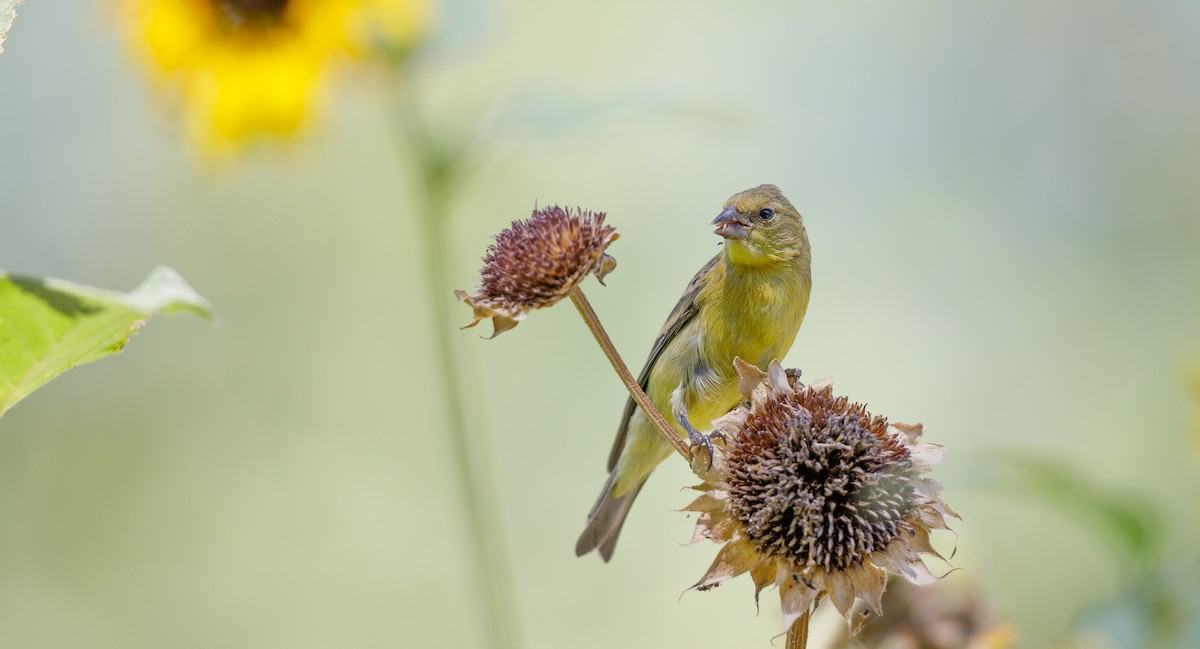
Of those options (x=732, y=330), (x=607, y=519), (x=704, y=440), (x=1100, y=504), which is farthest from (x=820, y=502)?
(x=1100, y=504)

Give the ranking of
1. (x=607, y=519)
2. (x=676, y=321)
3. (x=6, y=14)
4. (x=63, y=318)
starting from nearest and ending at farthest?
(x=63, y=318), (x=6, y=14), (x=676, y=321), (x=607, y=519)

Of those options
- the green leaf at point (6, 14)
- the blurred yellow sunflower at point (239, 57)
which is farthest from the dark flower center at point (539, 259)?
the blurred yellow sunflower at point (239, 57)

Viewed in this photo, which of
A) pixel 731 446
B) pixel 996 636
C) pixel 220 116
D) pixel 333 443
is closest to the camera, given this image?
pixel 731 446

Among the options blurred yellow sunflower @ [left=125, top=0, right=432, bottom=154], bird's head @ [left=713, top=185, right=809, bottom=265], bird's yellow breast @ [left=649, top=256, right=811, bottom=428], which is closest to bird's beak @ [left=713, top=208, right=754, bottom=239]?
bird's head @ [left=713, top=185, right=809, bottom=265]

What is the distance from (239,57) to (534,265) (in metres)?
3.07

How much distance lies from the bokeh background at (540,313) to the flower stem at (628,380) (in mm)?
5842

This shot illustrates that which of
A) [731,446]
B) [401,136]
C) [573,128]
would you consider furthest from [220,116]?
[731,446]

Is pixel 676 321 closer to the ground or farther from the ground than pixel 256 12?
closer to the ground

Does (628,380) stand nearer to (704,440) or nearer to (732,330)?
(704,440)

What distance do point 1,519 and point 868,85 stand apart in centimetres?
740

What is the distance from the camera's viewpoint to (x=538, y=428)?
8.52 metres

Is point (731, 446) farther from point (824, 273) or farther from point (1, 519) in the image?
point (1, 519)

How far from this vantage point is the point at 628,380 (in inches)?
64.8

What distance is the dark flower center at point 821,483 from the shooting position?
1762mm
